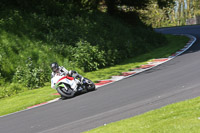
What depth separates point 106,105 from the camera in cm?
1052

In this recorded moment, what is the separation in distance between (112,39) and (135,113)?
16.7 metres

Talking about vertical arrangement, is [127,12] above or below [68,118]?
above

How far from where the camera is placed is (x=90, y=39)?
2334cm

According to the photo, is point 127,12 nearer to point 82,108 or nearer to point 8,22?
point 8,22

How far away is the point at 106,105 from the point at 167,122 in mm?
3929

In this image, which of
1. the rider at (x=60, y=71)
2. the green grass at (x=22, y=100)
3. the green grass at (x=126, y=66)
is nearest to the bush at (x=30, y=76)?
the green grass at (x=22, y=100)

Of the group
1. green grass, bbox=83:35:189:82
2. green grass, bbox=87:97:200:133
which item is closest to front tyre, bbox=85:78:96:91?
green grass, bbox=83:35:189:82

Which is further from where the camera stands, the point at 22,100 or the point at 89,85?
the point at 22,100

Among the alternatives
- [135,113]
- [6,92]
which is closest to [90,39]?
[6,92]

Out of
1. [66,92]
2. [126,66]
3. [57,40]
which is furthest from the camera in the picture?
[57,40]

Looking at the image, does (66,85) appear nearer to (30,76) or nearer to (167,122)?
(30,76)

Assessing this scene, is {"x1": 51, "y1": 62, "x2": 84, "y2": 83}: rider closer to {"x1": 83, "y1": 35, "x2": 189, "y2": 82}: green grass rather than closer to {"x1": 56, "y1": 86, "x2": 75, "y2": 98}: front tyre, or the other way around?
{"x1": 56, "y1": 86, "x2": 75, "y2": 98}: front tyre

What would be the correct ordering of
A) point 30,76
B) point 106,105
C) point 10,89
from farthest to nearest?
1. point 30,76
2. point 10,89
3. point 106,105

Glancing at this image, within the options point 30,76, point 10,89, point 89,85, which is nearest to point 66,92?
point 89,85
